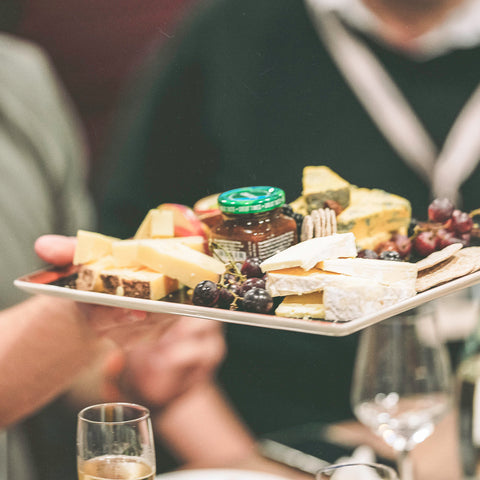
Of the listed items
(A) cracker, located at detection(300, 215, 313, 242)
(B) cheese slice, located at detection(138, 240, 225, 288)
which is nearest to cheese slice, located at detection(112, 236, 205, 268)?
(B) cheese slice, located at detection(138, 240, 225, 288)

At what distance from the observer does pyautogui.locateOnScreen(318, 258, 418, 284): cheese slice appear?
2.22ft

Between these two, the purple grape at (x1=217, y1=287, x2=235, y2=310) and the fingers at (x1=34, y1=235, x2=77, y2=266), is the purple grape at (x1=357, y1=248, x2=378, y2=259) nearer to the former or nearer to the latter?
the purple grape at (x1=217, y1=287, x2=235, y2=310)

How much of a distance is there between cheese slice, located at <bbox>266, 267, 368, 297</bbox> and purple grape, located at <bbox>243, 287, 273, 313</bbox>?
18 mm

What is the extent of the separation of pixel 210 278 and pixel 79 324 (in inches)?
13.7

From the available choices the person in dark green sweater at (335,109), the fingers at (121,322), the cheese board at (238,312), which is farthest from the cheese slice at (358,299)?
the person in dark green sweater at (335,109)

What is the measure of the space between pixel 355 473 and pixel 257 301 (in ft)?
0.57

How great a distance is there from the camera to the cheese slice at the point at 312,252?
0.68m

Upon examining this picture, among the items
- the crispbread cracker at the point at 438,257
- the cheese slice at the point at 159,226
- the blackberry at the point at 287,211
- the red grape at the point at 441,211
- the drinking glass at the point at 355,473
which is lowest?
the drinking glass at the point at 355,473

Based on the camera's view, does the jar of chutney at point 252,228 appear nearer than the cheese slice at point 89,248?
Yes

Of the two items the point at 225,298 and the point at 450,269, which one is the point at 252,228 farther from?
the point at 450,269

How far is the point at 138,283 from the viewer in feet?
2.46

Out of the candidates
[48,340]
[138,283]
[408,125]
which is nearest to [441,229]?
[138,283]

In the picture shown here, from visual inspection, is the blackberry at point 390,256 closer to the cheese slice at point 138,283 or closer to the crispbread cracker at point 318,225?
the crispbread cracker at point 318,225

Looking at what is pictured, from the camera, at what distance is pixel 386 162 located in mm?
1587
